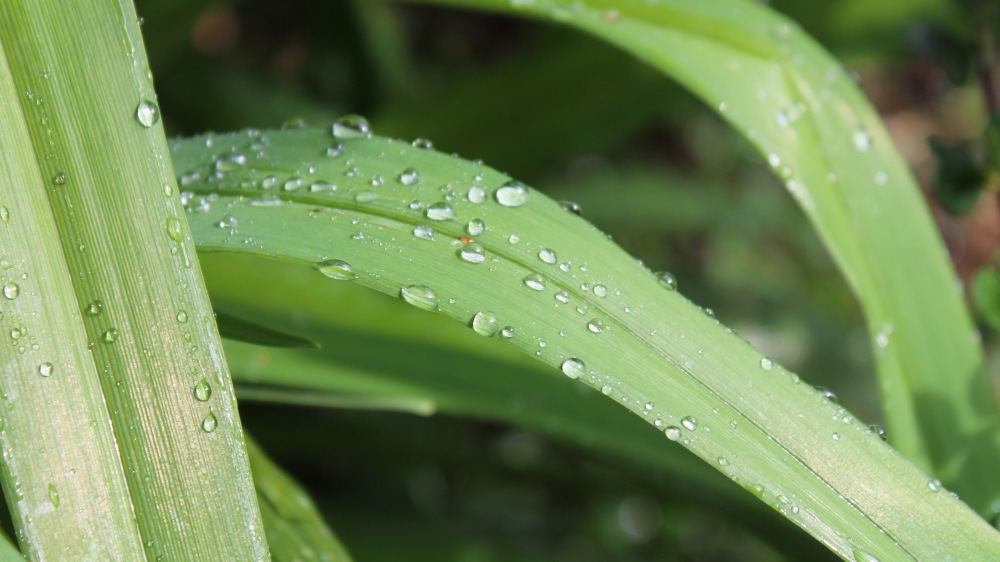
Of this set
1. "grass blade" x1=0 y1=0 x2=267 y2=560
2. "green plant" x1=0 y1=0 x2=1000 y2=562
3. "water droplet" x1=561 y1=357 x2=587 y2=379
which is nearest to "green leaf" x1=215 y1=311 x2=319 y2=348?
"green plant" x1=0 y1=0 x2=1000 y2=562

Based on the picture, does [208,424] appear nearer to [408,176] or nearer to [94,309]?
[94,309]

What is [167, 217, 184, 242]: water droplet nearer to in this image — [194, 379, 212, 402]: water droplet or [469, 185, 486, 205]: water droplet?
[194, 379, 212, 402]: water droplet

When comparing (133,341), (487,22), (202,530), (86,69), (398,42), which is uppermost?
(487,22)

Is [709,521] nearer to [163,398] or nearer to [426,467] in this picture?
[426,467]

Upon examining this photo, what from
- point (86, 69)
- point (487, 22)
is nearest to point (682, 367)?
point (86, 69)

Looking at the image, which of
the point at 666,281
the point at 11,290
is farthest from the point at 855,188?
the point at 11,290

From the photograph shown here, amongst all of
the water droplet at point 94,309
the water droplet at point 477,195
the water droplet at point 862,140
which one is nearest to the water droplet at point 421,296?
the water droplet at point 477,195
